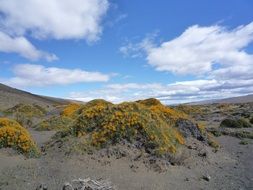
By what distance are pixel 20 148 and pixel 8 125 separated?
64.8 inches

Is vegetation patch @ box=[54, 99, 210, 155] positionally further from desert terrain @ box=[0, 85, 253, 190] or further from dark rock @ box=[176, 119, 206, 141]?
dark rock @ box=[176, 119, 206, 141]

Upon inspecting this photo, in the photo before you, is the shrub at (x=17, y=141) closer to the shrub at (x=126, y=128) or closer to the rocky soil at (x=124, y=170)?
the rocky soil at (x=124, y=170)

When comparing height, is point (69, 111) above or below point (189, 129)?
above

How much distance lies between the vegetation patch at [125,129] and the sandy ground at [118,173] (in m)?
0.86

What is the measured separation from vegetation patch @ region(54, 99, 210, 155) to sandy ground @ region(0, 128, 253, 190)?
86cm

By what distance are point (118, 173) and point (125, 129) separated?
2.47 m

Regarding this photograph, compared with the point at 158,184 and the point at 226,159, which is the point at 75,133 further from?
the point at 226,159

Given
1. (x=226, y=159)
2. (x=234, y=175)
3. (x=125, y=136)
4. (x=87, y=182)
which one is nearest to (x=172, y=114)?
(x=226, y=159)

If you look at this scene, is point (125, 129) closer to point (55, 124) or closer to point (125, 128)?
point (125, 128)

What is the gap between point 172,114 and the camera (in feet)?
54.4

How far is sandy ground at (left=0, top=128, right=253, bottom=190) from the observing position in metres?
9.24

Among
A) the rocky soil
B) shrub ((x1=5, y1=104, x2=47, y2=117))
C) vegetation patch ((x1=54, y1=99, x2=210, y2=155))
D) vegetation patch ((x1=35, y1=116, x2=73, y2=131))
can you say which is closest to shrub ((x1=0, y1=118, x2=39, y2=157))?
the rocky soil

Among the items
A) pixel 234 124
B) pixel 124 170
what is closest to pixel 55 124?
pixel 234 124

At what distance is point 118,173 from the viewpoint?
33.1 ft
